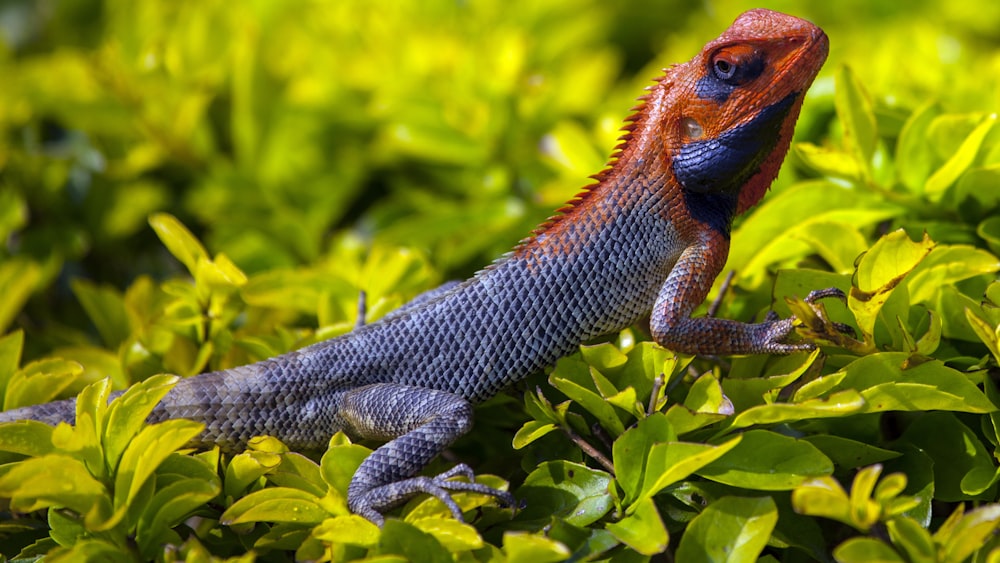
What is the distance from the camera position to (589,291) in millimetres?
2600

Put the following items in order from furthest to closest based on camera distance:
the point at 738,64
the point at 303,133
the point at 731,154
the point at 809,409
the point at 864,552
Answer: the point at 303,133 < the point at 731,154 < the point at 738,64 < the point at 809,409 < the point at 864,552

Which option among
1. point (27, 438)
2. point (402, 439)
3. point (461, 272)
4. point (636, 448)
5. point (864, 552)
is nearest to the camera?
point (864, 552)

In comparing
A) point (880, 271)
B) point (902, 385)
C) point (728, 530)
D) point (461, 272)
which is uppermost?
point (880, 271)

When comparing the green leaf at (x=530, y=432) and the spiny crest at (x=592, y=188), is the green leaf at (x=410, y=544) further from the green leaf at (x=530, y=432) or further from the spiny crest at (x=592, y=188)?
the spiny crest at (x=592, y=188)

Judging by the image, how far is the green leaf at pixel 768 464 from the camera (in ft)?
6.47

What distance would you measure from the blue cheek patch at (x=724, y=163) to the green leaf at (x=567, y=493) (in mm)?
949

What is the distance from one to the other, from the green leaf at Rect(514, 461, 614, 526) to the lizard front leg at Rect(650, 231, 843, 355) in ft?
1.71

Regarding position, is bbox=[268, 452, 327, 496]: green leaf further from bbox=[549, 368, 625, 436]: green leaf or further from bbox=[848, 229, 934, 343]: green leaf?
bbox=[848, 229, 934, 343]: green leaf

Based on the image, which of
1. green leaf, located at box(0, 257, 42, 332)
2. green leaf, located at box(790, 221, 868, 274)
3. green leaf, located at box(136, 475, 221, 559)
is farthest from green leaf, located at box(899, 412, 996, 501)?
green leaf, located at box(0, 257, 42, 332)

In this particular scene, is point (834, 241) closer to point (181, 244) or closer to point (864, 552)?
point (864, 552)

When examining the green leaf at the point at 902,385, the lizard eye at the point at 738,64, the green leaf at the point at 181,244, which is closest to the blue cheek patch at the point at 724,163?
the lizard eye at the point at 738,64

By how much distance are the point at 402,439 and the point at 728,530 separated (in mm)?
900

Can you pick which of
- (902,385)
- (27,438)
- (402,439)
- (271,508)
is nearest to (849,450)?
(902,385)

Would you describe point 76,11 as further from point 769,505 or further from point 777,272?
point 769,505
